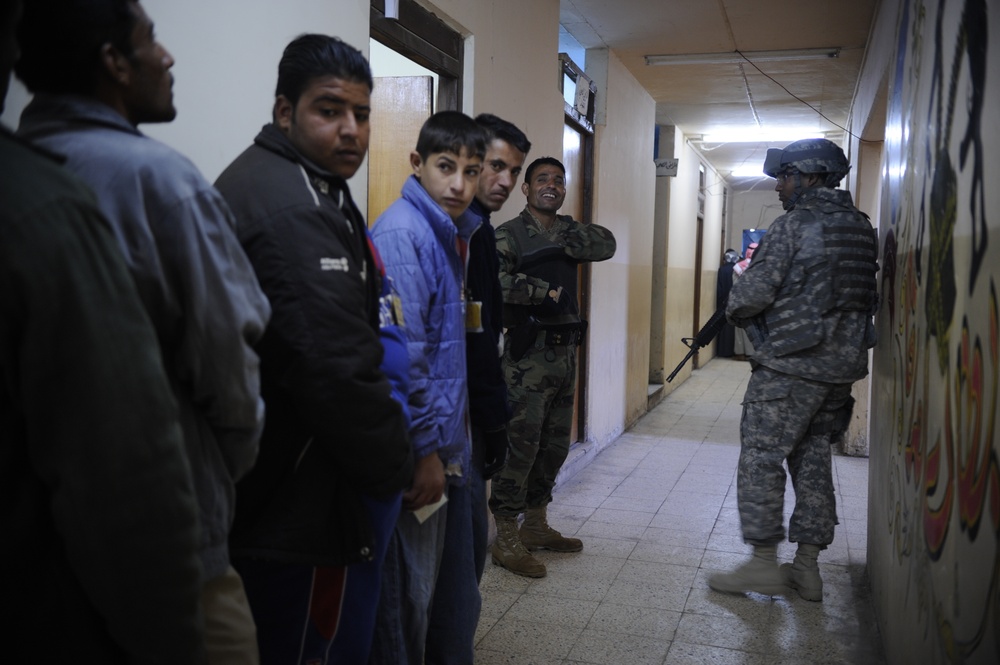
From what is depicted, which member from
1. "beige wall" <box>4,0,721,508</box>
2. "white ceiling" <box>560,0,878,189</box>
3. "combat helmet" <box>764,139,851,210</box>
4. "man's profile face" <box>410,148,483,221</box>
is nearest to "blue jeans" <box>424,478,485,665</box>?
"man's profile face" <box>410,148,483,221</box>

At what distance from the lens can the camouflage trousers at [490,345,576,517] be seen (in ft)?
11.2

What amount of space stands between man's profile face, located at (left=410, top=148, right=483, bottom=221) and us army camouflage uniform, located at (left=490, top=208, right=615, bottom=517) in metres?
1.28

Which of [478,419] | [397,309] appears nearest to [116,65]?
[397,309]

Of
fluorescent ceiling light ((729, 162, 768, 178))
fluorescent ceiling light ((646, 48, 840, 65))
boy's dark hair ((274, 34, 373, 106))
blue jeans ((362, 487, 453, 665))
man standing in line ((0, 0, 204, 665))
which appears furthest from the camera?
fluorescent ceiling light ((729, 162, 768, 178))

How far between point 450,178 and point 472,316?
0.36 m

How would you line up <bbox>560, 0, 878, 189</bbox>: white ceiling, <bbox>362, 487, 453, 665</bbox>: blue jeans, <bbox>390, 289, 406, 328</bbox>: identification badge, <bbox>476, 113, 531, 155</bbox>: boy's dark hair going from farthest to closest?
<bbox>560, 0, 878, 189</bbox>: white ceiling
<bbox>476, 113, 531, 155</bbox>: boy's dark hair
<bbox>362, 487, 453, 665</bbox>: blue jeans
<bbox>390, 289, 406, 328</bbox>: identification badge

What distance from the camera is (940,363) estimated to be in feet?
6.06

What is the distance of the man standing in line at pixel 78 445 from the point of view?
0.82 metres

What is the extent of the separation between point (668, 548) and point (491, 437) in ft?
5.99

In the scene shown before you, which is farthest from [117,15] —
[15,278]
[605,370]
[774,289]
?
[605,370]

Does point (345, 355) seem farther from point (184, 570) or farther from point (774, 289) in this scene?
point (774, 289)

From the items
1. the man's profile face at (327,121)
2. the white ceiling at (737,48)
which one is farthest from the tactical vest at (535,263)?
the white ceiling at (737,48)

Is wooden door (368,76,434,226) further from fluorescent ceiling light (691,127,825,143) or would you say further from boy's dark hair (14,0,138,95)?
fluorescent ceiling light (691,127,825,143)

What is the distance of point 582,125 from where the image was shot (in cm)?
534
